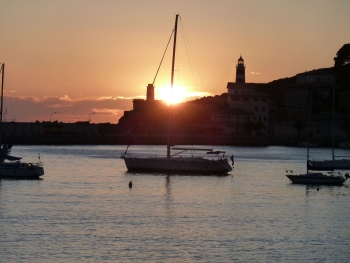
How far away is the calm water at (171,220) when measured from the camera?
1363 inches

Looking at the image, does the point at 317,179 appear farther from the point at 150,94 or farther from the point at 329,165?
the point at 150,94

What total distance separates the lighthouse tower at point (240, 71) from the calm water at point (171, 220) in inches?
4076

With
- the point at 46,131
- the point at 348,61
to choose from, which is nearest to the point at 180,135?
the point at 46,131

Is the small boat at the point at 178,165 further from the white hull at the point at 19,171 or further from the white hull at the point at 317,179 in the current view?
the white hull at the point at 19,171

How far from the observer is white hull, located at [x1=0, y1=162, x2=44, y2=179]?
63938 mm

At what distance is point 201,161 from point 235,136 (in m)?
80.8

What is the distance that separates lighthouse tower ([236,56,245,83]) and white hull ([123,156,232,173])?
3966 inches

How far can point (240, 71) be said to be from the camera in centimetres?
17312

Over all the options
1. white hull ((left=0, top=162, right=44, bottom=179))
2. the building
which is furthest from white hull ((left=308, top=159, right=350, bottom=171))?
the building

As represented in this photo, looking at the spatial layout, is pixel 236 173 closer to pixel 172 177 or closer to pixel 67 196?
pixel 172 177

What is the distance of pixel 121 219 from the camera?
4309 cm

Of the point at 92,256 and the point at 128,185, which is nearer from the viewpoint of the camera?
the point at 92,256

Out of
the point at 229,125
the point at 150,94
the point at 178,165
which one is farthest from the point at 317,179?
the point at 150,94

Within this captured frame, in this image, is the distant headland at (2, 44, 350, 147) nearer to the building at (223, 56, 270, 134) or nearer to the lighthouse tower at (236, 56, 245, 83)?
the building at (223, 56, 270, 134)
